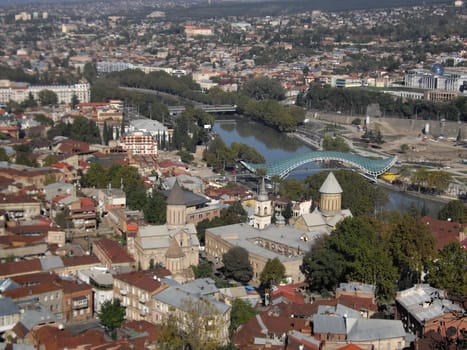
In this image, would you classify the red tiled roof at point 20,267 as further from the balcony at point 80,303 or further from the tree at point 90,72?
the tree at point 90,72

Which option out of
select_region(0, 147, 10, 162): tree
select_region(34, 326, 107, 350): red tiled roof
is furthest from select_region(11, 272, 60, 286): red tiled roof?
select_region(0, 147, 10, 162): tree

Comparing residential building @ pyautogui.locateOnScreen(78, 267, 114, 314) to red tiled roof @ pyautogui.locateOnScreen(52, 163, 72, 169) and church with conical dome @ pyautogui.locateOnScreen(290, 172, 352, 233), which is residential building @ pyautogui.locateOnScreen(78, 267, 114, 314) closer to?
church with conical dome @ pyautogui.locateOnScreen(290, 172, 352, 233)

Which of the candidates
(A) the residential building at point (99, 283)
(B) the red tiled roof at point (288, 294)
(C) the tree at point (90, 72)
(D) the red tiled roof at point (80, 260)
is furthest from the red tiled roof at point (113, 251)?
(C) the tree at point (90, 72)

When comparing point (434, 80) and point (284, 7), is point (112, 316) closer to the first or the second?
point (434, 80)

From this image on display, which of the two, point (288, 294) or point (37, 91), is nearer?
point (288, 294)

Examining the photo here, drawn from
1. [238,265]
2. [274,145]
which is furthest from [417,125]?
[238,265]

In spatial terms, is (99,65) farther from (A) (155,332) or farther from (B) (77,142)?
(A) (155,332)
